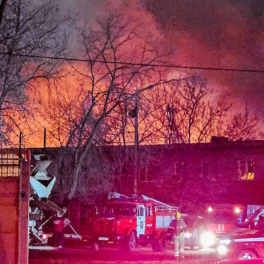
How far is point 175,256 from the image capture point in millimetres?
20906

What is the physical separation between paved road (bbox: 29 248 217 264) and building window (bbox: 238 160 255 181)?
17188 mm

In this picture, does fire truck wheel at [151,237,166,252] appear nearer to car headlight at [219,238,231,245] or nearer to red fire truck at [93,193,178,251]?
red fire truck at [93,193,178,251]

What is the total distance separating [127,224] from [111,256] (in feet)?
6.21

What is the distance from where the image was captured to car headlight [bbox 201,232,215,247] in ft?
83.3

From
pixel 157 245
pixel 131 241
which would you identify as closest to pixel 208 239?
pixel 157 245

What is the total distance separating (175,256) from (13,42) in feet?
33.3

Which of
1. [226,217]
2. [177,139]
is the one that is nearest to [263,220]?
[226,217]

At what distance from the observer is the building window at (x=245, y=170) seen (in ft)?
133

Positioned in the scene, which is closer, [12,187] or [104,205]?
[12,187]

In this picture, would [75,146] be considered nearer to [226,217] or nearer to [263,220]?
[226,217]

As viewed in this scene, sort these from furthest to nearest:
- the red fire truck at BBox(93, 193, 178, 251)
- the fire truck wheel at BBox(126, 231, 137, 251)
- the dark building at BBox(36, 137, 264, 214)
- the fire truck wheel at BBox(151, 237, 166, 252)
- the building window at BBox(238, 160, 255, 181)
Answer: the building window at BBox(238, 160, 255, 181), the dark building at BBox(36, 137, 264, 214), the fire truck wheel at BBox(151, 237, 166, 252), the fire truck wheel at BBox(126, 231, 137, 251), the red fire truck at BBox(93, 193, 178, 251)

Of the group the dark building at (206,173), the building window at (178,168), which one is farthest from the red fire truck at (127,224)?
the building window at (178,168)

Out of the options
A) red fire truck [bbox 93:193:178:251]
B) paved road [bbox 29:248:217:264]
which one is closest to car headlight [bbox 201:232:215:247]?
paved road [bbox 29:248:217:264]

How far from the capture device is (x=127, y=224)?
22.6 meters
